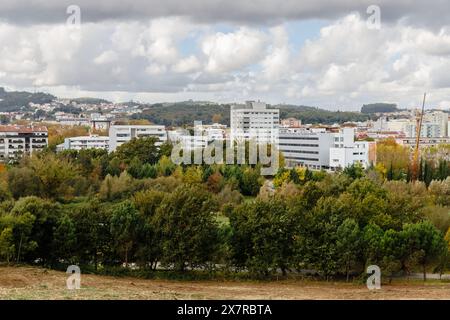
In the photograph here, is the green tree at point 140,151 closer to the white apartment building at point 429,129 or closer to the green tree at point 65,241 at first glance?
the green tree at point 65,241

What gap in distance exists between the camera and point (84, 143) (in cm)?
7738

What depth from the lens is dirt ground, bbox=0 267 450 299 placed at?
1295 cm

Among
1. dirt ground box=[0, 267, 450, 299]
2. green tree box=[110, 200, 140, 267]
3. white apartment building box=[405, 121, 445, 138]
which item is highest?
white apartment building box=[405, 121, 445, 138]

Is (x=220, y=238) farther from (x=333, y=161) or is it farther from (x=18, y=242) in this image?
(x=333, y=161)

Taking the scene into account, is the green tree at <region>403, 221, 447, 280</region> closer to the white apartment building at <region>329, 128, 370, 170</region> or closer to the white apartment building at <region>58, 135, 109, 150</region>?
the white apartment building at <region>329, 128, 370, 170</region>

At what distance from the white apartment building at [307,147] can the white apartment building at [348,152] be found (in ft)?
9.13

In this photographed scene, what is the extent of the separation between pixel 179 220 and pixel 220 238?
1.52 meters

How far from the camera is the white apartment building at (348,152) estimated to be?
63219 mm

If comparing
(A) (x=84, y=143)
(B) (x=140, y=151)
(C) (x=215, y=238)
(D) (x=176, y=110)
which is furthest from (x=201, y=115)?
(C) (x=215, y=238)

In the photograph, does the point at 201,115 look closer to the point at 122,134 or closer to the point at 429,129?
the point at 429,129

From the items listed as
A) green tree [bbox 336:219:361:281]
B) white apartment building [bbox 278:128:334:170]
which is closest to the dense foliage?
green tree [bbox 336:219:361:281]

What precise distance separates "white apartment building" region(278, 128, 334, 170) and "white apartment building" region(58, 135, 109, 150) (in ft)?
74.0

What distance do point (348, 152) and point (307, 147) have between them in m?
8.18
